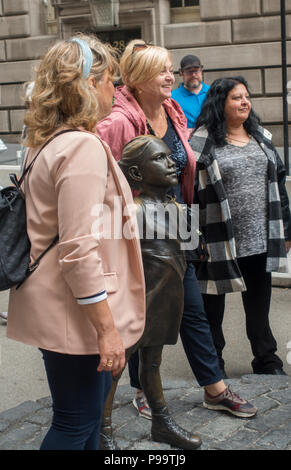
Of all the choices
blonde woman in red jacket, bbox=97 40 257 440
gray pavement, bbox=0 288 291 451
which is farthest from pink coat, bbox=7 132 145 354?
gray pavement, bbox=0 288 291 451

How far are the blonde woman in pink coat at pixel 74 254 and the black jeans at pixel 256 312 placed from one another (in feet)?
7.00

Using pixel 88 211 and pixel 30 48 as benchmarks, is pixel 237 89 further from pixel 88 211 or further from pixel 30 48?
pixel 30 48

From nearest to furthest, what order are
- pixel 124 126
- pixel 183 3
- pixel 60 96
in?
pixel 60 96 < pixel 124 126 < pixel 183 3

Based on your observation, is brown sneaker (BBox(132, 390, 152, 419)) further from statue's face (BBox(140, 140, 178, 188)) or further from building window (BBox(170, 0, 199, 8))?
building window (BBox(170, 0, 199, 8))

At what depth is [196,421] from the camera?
3.63m

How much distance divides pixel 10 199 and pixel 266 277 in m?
2.50

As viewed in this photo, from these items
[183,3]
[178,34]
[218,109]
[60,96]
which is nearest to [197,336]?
[218,109]

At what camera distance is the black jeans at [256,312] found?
4461mm

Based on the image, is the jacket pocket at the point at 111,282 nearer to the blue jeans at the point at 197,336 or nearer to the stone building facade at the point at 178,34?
the blue jeans at the point at 197,336

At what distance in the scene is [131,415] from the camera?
12.2ft

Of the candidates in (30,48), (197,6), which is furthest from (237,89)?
(30,48)

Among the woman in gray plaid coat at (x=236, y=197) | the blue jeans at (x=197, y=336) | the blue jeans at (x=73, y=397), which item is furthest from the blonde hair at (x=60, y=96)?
the woman in gray plaid coat at (x=236, y=197)

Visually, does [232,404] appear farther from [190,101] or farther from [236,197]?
[190,101]

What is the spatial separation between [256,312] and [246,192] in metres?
0.81
